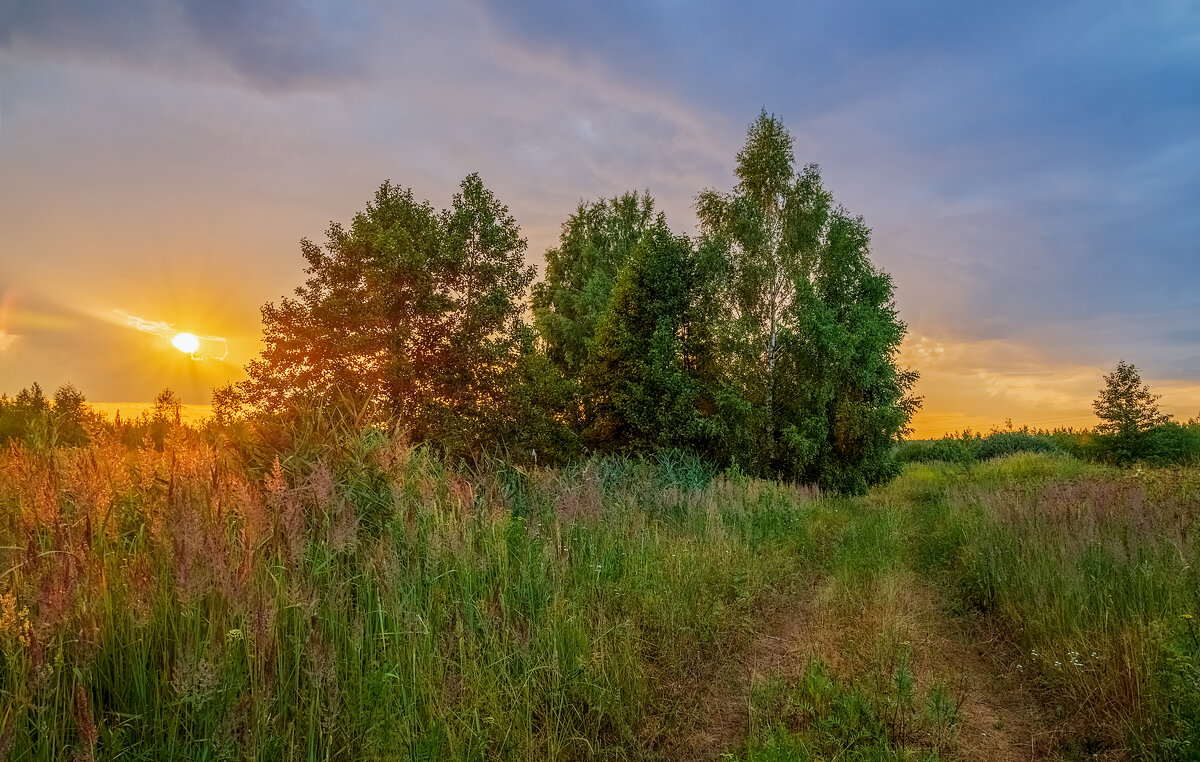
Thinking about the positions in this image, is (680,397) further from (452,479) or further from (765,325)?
(452,479)

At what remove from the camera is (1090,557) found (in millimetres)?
5852

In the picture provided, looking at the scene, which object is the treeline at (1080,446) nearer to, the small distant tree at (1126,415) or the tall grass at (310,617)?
the small distant tree at (1126,415)


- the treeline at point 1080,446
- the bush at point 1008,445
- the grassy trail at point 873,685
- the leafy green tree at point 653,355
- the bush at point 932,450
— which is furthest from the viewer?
the bush at point 932,450

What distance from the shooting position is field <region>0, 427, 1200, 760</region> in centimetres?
274

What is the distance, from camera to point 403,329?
65.2 feet

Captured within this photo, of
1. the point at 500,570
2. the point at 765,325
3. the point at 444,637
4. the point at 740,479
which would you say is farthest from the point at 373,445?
the point at 765,325

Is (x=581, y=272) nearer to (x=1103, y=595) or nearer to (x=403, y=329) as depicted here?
(x=403, y=329)

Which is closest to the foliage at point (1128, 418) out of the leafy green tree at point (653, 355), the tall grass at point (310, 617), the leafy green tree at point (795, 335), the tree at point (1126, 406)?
the tree at point (1126, 406)

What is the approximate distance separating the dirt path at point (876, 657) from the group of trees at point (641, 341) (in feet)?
40.9

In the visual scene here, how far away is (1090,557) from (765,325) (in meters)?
16.2

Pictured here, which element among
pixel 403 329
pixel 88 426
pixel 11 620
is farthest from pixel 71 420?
pixel 403 329

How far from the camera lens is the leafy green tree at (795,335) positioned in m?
20.6

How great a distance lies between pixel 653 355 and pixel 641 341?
31.6 inches

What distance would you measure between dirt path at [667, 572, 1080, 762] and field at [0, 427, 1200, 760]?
3 cm
